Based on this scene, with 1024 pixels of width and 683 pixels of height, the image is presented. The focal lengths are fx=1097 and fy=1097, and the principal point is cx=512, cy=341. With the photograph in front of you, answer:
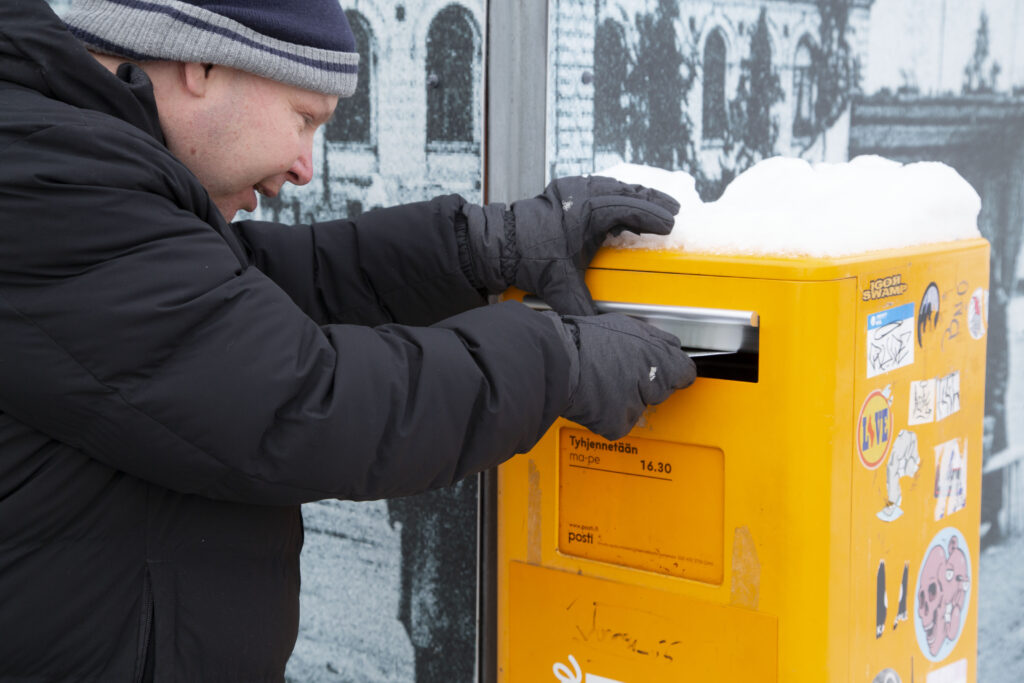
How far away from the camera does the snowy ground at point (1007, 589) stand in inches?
132

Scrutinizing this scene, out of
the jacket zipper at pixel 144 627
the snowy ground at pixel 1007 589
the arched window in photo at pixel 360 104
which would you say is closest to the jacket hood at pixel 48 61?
the jacket zipper at pixel 144 627

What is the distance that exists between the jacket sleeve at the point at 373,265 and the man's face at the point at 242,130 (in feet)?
0.92

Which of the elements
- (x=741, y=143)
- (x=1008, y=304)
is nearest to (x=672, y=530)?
(x=741, y=143)

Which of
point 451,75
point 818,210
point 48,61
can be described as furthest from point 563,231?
point 48,61

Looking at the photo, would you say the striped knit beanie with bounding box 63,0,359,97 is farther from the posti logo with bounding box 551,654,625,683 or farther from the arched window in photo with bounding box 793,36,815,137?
the arched window in photo with bounding box 793,36,815,137

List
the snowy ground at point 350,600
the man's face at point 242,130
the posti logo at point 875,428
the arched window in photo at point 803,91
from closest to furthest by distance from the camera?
the man's face at point 242,130 < the posti logo at point 875,428 < the snowy ground at point 350,600 < the arched window in photo at point 803,91

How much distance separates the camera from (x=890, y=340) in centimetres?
163

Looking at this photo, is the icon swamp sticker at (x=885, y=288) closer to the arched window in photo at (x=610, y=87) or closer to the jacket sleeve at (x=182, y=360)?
the jacket sleeve at (x=182, y=360)

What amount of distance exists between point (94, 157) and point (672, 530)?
0.96 metres

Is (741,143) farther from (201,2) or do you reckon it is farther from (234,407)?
(234,407)

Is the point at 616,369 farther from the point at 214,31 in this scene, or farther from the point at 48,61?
the point at 48,61

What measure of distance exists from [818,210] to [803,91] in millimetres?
1280

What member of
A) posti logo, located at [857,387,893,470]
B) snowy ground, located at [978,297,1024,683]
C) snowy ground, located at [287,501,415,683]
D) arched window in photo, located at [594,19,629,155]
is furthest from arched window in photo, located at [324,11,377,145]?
snowy ground, located at [978,297,1024,683]

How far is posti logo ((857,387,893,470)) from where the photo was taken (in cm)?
159
